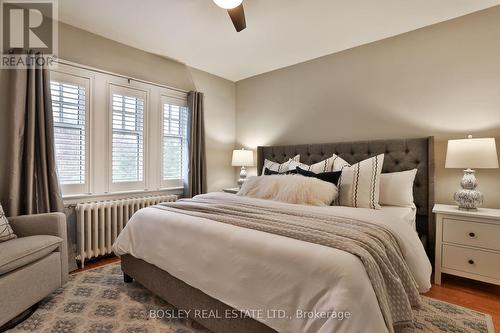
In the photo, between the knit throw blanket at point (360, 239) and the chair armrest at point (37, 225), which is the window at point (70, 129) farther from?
the knit throw blanket at point (360, 239)

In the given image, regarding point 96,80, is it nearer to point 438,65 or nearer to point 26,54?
point 26,54

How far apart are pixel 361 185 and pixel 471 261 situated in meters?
1.06

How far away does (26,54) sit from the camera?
227cm

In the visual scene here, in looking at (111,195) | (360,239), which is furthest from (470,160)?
(111,195)

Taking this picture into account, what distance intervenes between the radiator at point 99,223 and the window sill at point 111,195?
0.10 metres

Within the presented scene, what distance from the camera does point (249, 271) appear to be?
4.11 ft

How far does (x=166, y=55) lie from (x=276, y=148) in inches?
78.5

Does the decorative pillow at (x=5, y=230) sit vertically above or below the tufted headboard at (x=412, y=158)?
below

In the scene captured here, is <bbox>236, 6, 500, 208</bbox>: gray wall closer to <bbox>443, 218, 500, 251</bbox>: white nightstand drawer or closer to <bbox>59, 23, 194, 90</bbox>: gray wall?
<bbox>443, 218, 500, 251</bbox>: white nightstand drawer

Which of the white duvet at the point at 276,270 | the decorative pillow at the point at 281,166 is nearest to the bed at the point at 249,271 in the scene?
the white duvet at the point at 276,270

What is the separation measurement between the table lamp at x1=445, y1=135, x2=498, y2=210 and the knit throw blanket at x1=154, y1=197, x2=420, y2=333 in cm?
122

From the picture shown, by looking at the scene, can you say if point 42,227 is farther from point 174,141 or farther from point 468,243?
A: point 468,243

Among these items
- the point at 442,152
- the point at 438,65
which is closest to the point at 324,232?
the point at 442,152

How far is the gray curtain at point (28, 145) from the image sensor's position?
220 cm
